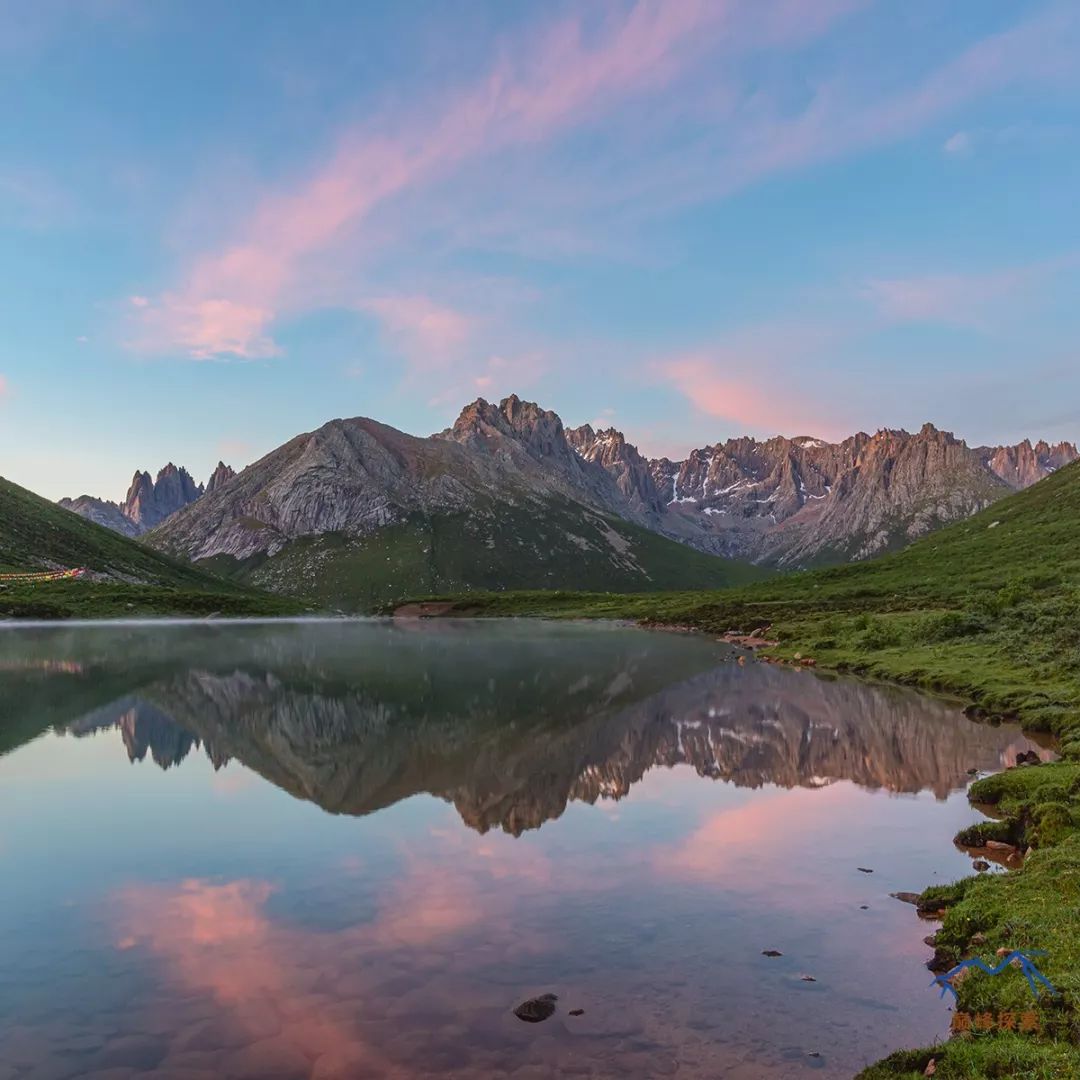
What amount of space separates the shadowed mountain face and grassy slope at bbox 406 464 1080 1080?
17.0 feet

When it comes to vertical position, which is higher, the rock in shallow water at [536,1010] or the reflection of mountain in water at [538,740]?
the rock in shallow water at [536,1010]

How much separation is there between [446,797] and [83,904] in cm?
1449

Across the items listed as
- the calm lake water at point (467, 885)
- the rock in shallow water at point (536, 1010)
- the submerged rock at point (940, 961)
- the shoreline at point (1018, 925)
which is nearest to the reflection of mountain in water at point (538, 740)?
the calm lake water at point (467, 885)

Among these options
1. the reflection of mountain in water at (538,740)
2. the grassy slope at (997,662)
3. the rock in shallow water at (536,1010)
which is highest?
the grassy slope at (997,662)

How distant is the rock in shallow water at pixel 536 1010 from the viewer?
50.0 feet

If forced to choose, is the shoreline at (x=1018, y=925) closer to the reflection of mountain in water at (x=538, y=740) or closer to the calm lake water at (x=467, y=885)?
the calm lake water at (x=467, y=885)

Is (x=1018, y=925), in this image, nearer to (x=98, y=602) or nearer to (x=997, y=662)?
(x=997, y=662)

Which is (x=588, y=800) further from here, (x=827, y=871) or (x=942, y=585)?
(x=942, y=585)

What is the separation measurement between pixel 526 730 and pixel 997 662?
43046mm

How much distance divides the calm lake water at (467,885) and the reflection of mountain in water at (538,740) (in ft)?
0.96

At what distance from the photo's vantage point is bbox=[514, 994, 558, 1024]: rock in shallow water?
50.0ft

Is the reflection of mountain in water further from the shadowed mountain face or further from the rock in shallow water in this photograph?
the rock in shallow water

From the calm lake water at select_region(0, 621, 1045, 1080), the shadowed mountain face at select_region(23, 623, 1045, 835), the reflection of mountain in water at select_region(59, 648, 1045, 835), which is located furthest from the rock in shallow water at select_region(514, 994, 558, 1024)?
the reflection of mountain in water at select_region(59, 648, 1045, 835)

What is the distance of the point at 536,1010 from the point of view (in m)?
15.4
